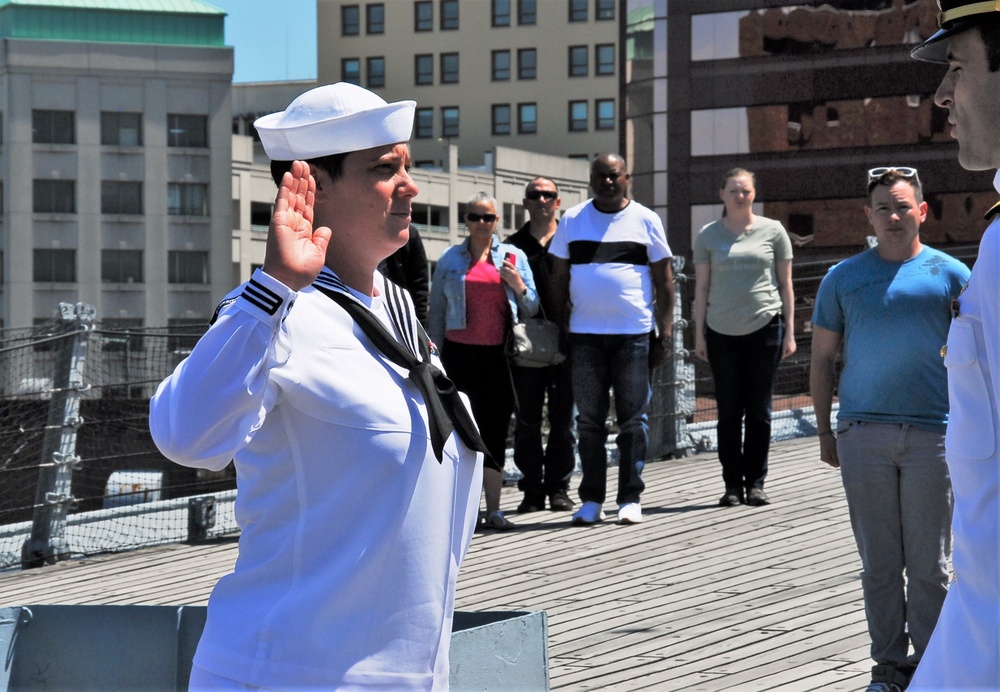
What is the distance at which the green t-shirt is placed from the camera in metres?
9.61

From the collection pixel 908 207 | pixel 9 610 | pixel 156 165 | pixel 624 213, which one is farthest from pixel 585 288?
pixel 156 165

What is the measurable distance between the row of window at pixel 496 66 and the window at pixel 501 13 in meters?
2.06

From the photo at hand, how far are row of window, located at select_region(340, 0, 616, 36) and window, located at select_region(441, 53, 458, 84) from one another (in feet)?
6.34

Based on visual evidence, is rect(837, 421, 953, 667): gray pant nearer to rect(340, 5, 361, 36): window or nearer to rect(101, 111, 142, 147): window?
rect(101, 111, 142, 147): window

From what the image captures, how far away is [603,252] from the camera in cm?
913

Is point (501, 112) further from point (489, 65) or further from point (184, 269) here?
point (184, 269)

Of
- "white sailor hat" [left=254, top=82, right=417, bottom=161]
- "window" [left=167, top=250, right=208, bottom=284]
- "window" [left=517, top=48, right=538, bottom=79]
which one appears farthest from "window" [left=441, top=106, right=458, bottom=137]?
"white sailor hat" [left=254, top=82, right=417, bottom=161]

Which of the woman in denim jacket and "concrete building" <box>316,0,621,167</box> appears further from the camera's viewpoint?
"concrete building" <box>316,0,621,167</box>

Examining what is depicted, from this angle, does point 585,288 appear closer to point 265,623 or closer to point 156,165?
point 265,623

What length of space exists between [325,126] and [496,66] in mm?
112419

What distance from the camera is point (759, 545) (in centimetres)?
866

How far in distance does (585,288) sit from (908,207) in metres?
3.49

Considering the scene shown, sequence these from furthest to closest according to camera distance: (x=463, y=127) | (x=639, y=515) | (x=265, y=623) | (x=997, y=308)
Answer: (x=463, y=127) → (x=639, y=515) → (x=265, y=623) → (x=997, y=308)

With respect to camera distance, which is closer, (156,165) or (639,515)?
(639,515)
